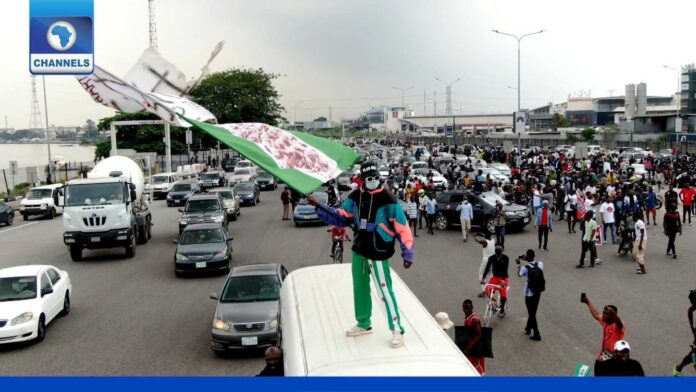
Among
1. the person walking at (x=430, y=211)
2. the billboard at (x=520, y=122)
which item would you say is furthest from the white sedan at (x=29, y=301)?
the billboard at (x=520, y=122)

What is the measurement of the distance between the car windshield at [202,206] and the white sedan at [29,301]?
38.3ft

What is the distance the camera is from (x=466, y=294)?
16172 mm

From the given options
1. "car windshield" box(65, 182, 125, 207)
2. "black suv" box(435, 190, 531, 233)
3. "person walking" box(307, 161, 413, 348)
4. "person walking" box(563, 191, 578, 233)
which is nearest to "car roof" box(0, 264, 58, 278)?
"car windshield" box(65, 182, 125, 207)

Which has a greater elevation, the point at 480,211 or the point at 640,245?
the point at 480,211

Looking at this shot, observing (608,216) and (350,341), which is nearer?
(350,341)

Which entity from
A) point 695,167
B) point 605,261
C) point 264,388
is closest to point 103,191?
point 605,261

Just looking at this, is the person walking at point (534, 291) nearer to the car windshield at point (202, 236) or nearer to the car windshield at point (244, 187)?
the car windshield at point (202, 236)

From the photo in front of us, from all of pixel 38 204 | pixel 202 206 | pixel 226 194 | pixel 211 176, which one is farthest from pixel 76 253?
pixel 211 176

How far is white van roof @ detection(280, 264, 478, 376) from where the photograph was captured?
504 centimetres

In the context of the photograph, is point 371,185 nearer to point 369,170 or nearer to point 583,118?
point 369,170

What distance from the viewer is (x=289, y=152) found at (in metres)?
6.45

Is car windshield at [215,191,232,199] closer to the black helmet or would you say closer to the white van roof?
the white van roof

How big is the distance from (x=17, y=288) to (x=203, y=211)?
1309 cm

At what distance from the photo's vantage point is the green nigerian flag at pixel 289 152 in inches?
234
